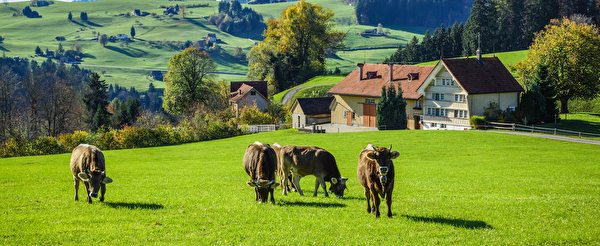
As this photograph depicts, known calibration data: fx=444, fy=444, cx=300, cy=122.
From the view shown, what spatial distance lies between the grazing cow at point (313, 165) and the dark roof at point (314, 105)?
176ft

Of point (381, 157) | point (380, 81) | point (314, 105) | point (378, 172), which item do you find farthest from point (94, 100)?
point (381, 157)

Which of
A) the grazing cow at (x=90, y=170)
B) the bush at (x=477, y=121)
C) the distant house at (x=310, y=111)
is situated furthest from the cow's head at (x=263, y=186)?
the distant house at (x=310, y=111)

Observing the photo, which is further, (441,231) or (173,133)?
(173,133)

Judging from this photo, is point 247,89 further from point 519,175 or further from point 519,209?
point 519,209

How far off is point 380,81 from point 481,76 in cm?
1505

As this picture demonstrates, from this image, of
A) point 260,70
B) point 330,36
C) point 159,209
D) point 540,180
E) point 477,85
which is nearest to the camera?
point 159,209

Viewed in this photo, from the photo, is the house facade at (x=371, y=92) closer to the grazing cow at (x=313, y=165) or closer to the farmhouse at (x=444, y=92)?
the farmhouse at (x=444, y=92)

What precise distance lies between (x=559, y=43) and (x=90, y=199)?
7066 centimetres

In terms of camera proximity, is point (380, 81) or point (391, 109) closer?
point (391, 109)

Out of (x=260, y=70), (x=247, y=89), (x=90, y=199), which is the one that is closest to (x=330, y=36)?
(x=260, y=70)

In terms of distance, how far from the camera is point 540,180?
2322 centimetres

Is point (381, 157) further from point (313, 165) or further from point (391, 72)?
point (391, 72)

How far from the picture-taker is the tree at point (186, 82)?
87.6 m

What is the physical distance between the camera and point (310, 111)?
72.9m
